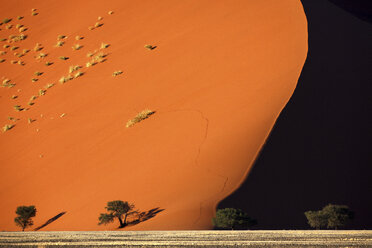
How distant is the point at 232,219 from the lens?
1499cm

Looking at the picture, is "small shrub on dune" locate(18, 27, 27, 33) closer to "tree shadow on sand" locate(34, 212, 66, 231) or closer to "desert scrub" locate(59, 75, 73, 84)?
"desert scrub" locate(59, 75, 73, 84)

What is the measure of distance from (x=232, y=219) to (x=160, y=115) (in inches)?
269

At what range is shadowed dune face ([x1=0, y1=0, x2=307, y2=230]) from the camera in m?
17.2

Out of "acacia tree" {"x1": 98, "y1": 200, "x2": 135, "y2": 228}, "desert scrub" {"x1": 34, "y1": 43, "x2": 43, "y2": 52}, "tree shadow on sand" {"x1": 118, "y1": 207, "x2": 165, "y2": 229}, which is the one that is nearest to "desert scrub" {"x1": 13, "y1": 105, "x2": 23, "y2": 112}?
"desert scrub" {"x1": 34, "y1": 43, "x2": 43, "y2": 52}

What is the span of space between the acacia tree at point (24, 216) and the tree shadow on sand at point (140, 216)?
12.9 ft

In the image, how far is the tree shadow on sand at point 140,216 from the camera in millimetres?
16375

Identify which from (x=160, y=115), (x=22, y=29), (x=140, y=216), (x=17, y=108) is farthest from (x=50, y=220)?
(x=22, y=29)

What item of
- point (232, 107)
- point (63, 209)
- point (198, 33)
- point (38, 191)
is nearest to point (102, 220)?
point (63, 209)

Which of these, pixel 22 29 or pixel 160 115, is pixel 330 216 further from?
pixel 22 29

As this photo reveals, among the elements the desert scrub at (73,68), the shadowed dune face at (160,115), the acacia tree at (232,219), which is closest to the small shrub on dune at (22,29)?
the shadowed dune face at (160,115)

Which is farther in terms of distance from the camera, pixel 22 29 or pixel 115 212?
pixel 22 29

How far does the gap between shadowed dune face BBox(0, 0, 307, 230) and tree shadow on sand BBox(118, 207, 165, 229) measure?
257mm

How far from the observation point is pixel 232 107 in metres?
19.2

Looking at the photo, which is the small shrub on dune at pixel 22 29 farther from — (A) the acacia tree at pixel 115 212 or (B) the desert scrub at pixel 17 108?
(A) the acacia tree at pixel 115 212
